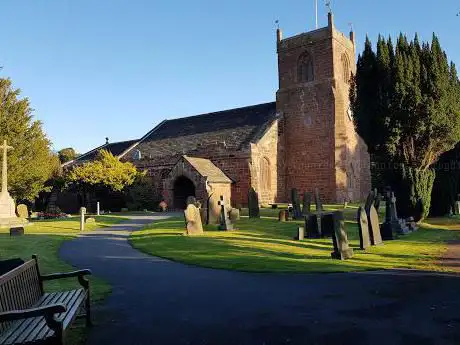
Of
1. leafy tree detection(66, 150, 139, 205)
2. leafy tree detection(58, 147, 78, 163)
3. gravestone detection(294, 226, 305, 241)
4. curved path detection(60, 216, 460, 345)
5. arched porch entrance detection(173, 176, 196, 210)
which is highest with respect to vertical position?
leafy tree detection(58, 147, 78, 163)

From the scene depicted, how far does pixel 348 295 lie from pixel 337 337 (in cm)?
214

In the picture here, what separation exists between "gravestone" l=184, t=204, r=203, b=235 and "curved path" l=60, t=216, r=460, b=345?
681 centimetres

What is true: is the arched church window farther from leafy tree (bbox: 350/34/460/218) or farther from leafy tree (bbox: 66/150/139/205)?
leafy tree (bbox: 350/34/460/218)

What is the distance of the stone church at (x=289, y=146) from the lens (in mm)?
32344

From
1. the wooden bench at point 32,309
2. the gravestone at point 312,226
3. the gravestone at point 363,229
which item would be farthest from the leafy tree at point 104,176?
the wooden bench at point 32,309

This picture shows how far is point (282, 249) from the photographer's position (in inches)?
488

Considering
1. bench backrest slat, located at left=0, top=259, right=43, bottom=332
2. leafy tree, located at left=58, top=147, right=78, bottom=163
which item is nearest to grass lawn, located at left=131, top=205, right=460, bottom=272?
bench backrest slat, located at left=0, top=259, right=43, bottom=332

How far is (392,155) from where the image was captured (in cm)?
1916

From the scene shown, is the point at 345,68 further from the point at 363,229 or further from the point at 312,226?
the point at 363,229

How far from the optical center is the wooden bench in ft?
12.8

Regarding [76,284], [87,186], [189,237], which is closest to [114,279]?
[76,284]

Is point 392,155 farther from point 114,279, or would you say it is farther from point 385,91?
point 114,279

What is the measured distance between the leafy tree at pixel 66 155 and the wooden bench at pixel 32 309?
62.1m

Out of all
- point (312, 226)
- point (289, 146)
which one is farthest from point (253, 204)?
point (289, 146)
